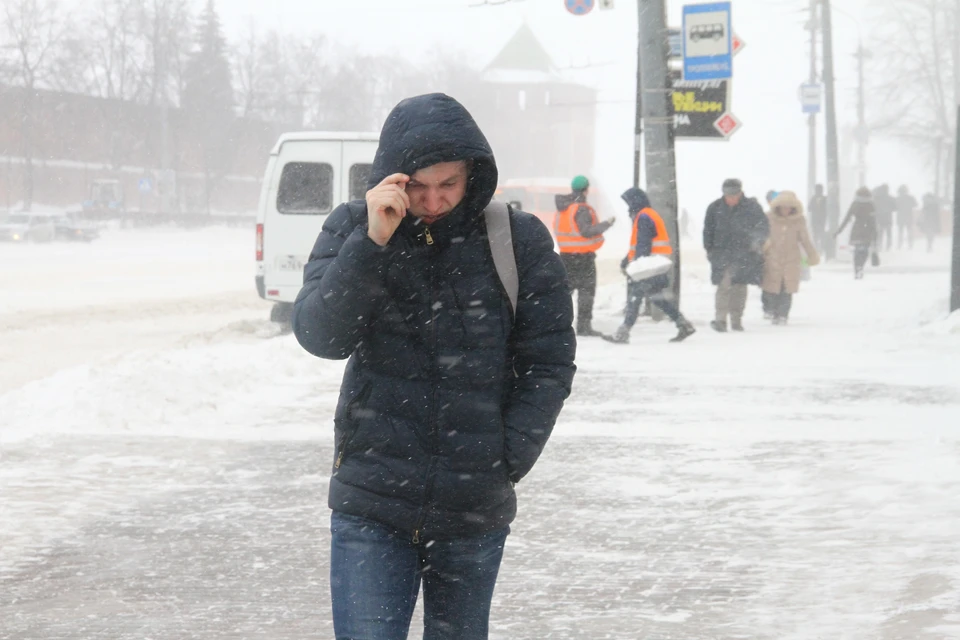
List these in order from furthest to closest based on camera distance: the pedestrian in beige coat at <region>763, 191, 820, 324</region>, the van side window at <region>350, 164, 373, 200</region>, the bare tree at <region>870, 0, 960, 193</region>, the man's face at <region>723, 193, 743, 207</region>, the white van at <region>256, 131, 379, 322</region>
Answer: the bare tree at <region>870, 0, 960, 193</region>
the pedestrian in beige coat at <region>763, 191, 820, 324</region>
the white van at <region>256, 131, 379, 322</region>
the van side window at <region>350, 164, 373, 200</region>
the man's face at <region>723, 193, 743, 207</region>

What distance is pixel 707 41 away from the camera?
16.2 meters

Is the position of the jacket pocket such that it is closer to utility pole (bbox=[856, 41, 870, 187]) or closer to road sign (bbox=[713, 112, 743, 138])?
road sign (bbox=[713, 112, 743, 138])

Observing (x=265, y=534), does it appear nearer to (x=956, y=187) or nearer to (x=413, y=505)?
(x=413, y=505)

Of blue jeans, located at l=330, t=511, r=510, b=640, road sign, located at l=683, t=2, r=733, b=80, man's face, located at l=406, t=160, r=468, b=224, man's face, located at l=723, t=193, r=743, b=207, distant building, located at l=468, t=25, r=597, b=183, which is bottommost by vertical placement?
blue jeans, located at l=330, t=511, r=510, b=640

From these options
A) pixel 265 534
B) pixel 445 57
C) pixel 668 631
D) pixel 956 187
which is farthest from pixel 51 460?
pixel 445 57

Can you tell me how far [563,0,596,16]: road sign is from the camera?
19.1m

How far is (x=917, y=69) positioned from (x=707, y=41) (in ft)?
125

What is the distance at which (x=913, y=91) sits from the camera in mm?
53812

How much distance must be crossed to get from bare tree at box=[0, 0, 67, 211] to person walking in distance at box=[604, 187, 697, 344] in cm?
5256

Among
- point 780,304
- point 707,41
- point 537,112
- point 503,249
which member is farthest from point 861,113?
point 537,112

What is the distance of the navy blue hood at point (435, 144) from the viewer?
3008 mm

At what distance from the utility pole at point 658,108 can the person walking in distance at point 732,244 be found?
0.54m

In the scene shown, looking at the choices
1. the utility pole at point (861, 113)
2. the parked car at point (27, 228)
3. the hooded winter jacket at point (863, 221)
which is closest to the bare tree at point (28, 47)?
the parked car at point (27, 228)

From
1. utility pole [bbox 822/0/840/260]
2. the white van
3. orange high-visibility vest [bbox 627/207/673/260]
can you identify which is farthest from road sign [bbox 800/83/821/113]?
orange high-visibility vest [bbox 627/207/673/260]
